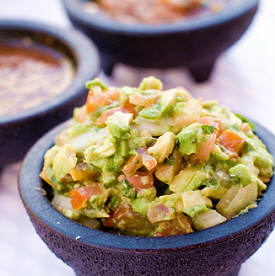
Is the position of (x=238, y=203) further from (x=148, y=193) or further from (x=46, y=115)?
(x=46, y=115)

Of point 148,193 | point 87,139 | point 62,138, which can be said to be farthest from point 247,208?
point 62,138

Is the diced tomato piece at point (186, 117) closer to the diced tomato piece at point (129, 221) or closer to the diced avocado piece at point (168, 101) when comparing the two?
the diced avocado piece at point (168, 101)

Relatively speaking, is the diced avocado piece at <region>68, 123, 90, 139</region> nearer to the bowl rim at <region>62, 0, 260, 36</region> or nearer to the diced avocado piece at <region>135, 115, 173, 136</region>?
the diced avocado piece at <region>135, 115, 173, 136</region>

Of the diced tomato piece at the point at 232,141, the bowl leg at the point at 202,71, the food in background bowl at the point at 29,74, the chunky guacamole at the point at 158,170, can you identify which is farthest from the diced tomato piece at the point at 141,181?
the bowl leg at the point at 202,71

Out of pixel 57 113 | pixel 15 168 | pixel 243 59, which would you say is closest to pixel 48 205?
pixel 57 113

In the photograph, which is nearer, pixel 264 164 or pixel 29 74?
pixel 264 164

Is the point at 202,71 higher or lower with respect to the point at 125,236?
lower

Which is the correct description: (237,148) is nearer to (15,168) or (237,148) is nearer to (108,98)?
(108,98)
